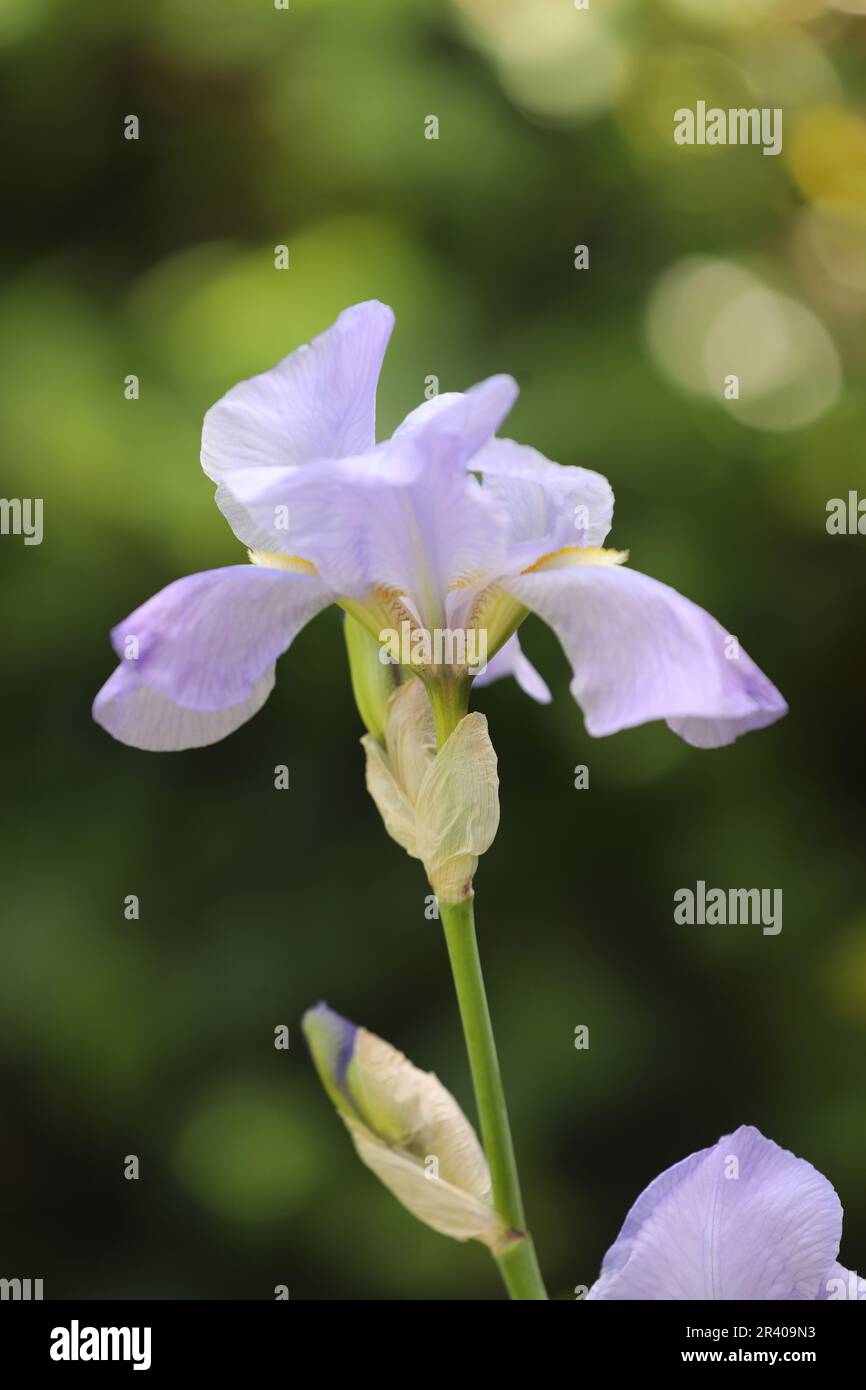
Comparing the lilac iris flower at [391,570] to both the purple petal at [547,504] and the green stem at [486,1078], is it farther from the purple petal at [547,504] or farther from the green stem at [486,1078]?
the green stem at [486,1078]

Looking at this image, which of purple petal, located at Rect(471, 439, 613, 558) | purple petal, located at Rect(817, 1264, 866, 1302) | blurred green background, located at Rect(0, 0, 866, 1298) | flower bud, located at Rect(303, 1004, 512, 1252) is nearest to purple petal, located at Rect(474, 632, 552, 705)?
purple petal, located at Rect(471, 439, 613, 558)

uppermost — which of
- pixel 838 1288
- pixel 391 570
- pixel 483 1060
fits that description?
pixel 391 570

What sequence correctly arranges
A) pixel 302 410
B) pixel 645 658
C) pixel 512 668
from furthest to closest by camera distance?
pixel 512 668
pixel 302 410
pixel 645 658

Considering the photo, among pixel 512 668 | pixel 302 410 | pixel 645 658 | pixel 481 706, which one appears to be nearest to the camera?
pixel 645 658

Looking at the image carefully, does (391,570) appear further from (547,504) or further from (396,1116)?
(396,1116)

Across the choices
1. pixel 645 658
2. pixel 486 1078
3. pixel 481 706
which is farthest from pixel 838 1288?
pixel 481 706
